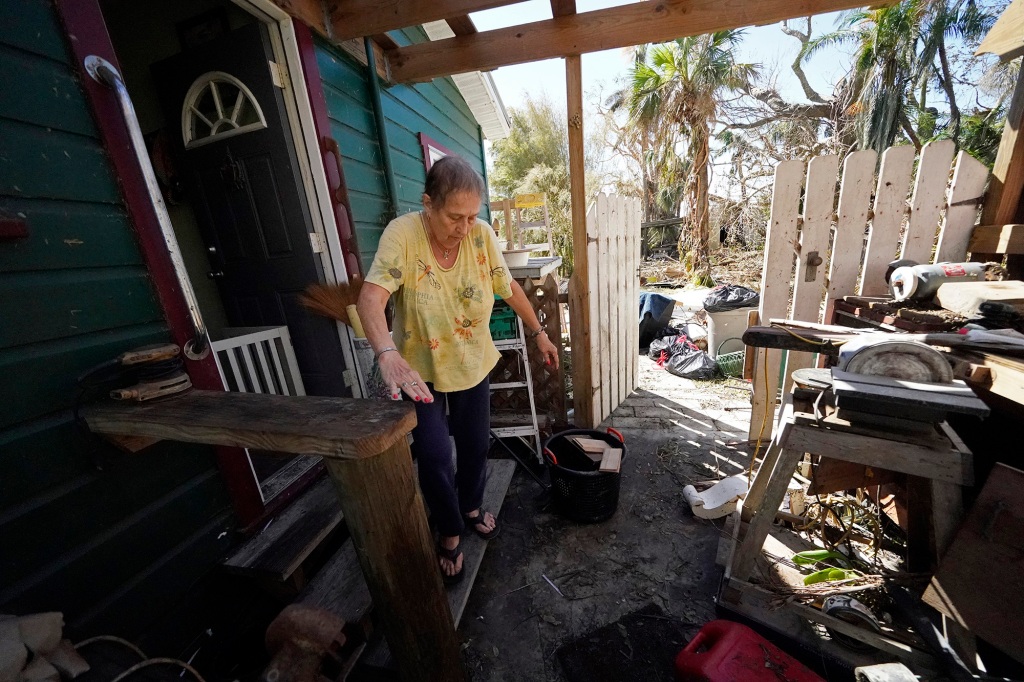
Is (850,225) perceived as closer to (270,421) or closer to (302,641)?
(270,421)

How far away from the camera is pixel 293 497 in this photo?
84.0 inches

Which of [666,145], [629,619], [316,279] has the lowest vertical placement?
[629,619]

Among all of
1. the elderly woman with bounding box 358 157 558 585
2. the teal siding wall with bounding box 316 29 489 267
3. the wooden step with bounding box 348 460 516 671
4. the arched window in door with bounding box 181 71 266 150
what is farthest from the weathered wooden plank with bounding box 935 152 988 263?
the arched window in door with bounding box 181 71 266 150

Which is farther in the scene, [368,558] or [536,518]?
[536,518]

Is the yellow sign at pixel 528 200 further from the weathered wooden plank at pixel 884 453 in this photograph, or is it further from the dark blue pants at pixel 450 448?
the weathered wooden plank at pixel 884 453

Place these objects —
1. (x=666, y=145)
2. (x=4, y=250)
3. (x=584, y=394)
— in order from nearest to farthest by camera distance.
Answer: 1. (x=4, y=250)
2. (x=584, y=394)
3. (x=666, y=145)

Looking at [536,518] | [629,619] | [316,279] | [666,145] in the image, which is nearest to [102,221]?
[316,279]

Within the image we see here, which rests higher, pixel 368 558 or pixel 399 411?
pixel 399 411

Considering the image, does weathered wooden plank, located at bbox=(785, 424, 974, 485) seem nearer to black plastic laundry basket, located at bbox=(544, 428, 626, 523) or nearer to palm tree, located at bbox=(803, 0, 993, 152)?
black plastic laundry basket, located at bbox=(544, 428, 626, 523)

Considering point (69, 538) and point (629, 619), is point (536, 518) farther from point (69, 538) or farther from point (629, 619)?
point (69, 538)

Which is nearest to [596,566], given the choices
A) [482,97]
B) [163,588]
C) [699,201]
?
[163,588]

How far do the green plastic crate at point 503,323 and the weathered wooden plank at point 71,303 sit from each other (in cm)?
189

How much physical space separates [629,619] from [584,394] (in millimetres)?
1722

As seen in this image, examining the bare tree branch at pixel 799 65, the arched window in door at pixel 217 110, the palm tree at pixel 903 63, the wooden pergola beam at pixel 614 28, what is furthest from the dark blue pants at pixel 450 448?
the bare tree branch at pixel 799 65
